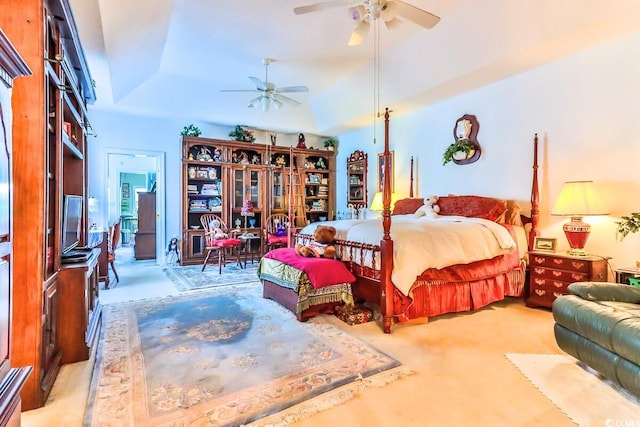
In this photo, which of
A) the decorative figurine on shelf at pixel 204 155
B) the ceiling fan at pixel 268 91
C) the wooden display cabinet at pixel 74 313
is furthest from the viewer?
the decorative figurine on shelf at pixel 204 155

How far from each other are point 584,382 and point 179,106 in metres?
6.51

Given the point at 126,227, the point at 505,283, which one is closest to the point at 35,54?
the point at 505,283

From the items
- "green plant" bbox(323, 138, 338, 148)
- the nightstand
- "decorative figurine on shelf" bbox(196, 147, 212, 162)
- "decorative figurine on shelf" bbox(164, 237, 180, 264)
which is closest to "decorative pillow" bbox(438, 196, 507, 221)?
the nightstand

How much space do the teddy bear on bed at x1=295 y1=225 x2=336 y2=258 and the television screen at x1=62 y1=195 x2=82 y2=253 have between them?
6.87 feet

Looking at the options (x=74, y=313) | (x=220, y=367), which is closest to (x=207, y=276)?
(x=74, y=313)

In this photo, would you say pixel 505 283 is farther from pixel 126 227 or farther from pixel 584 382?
pixel 126 227

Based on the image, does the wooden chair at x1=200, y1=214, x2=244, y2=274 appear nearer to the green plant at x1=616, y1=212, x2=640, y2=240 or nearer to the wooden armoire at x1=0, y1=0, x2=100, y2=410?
the wooden armoire at x1=0, y1=0, x2=100, y2=410

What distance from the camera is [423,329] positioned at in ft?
9.98

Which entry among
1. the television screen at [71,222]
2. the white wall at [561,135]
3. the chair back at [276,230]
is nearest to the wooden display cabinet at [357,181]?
the chair back at [276,230]

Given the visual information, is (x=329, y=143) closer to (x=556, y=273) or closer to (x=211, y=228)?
(x=211, y=228)

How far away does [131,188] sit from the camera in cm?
967

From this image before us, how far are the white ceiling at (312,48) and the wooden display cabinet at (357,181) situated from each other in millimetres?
901

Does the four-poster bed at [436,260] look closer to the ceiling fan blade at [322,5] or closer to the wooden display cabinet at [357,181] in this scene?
the ceiling fan blade at [322,5]

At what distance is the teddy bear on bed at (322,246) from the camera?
12.0 feet
